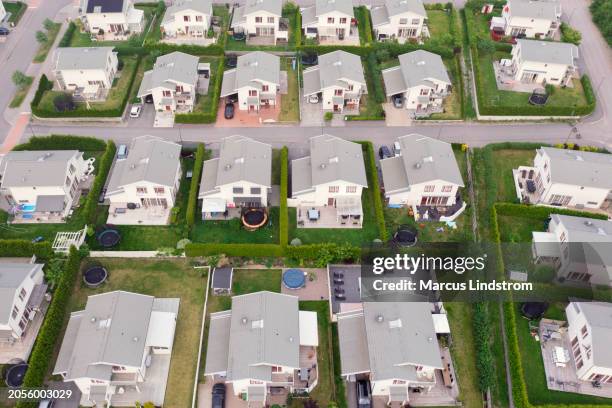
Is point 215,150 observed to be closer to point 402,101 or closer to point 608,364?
point 402,101

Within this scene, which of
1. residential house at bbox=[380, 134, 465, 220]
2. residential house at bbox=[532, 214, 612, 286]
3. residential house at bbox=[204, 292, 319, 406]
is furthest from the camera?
residential house at bbox=[380, 134, 465, 220]

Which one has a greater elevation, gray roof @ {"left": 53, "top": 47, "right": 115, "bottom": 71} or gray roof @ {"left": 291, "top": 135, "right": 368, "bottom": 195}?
gray roof @ {"left": 53, "top": 47, "right": 115, "bottom": 71}

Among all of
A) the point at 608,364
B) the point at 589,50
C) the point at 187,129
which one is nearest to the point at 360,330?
the point at 608,364

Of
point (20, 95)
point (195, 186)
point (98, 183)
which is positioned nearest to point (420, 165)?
point (195, 186)

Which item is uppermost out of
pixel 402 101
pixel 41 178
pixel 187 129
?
pixel 402 101

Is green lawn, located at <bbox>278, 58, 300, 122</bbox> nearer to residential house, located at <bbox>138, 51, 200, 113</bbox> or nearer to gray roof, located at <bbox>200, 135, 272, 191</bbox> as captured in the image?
gray roof, located at <bbox>200, 135, 272, 191</bbox>

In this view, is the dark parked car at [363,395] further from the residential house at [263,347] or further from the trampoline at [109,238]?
the trampoline at [109,238]

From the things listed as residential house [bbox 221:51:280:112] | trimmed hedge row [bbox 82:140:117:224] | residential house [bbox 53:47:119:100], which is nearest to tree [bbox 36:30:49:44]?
residential house [bbox 53:47:119:100]
